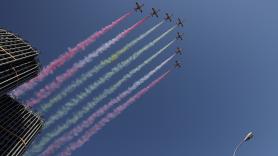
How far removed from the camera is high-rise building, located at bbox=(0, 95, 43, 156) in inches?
5995

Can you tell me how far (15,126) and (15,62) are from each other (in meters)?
32.2

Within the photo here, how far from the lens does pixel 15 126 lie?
164125 millimetres

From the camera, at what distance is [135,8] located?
452 feet

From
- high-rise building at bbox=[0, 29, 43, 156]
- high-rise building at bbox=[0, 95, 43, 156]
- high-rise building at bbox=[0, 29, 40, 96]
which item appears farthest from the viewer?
high-rise building at bbox=[0, 95, 43, 156]

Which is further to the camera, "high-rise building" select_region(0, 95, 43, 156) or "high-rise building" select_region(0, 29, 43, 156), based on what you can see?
"high-rise building" select_region(0, 95, 43, 156)

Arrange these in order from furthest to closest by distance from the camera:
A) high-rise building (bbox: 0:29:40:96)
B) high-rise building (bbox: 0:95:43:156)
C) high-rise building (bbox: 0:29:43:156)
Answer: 1. high-rise building (bbox: 0:95:43:156)
2. high-rise building (bbox: 0:29:43:156)
3. high-rise building (bbox: 0:29:40:96)

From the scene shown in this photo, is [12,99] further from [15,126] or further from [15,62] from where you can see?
Answer: [15,62]

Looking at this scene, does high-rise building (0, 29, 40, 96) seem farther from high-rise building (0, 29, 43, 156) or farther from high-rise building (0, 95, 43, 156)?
high-rise building (0, 95, 43, 156)

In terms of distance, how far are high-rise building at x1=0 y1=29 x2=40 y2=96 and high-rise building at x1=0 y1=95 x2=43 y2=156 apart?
17.2 m

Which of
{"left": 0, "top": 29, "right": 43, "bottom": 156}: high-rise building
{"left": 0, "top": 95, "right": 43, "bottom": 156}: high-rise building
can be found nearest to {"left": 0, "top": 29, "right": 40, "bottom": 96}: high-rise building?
{"left": 0, "top": 29, "right": 43, "bottom": 156}: high-rise building

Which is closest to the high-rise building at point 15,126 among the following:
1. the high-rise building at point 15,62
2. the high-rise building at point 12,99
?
the high-rise building at point 12,99

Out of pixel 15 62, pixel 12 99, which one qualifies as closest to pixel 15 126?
pixel 12 99

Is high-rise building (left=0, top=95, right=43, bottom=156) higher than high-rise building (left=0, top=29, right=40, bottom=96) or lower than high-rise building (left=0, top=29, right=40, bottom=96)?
lower

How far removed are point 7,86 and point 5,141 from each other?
24.4 m
